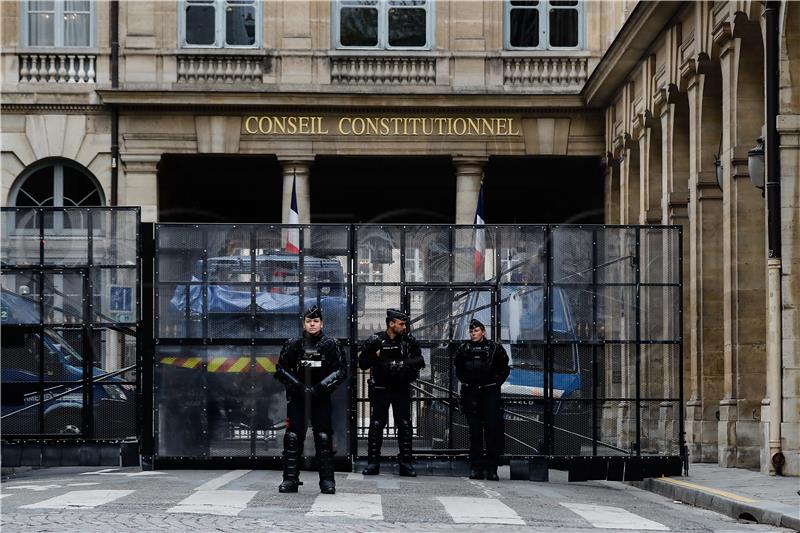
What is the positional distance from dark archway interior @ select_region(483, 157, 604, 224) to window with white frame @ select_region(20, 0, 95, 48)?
31.1ft

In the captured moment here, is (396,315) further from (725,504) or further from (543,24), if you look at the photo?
(543,24)

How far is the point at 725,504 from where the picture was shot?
16.7m

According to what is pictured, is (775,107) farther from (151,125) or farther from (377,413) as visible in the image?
(151,125)

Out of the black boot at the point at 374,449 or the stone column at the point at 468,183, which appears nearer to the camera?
the black boot at the point at 374,449

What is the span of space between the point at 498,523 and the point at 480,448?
6.15 meters

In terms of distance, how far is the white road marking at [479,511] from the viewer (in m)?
14.2

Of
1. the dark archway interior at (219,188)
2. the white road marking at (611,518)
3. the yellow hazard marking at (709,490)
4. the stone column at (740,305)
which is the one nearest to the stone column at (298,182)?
the dark archway interior at (219,188)

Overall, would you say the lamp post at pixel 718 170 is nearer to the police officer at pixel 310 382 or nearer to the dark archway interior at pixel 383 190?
the police officer at pixel 310 382

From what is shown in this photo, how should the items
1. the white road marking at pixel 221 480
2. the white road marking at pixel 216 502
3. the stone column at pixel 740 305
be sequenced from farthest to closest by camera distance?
the stone column at pixel 740 305
the white road marking at pixel 221 480
the white road marking at pixel 216 502

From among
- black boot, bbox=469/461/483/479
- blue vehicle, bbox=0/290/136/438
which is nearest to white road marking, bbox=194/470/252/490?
blue vehicle, bbox=0/290/136/438

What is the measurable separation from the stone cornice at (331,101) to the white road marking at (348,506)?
20507 millimetres

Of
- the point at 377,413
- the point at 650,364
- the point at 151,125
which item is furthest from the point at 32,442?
the point at 151,125

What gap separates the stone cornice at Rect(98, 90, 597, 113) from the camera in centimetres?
3628

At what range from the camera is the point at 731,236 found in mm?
23172
